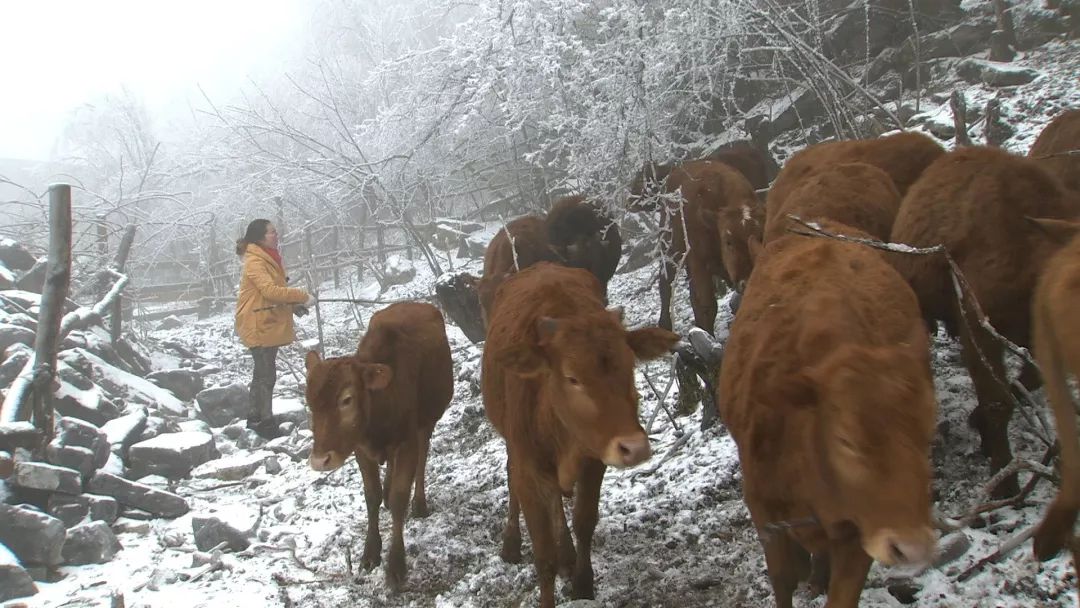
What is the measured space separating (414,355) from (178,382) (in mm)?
8522

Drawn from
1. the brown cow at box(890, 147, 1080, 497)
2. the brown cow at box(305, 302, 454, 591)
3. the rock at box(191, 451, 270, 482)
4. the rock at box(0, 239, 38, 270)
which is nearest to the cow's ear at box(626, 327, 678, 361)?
the brown cow at box(890, 147, 1080, 497)

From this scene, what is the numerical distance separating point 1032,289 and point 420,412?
425 centimetres

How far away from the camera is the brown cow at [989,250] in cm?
364

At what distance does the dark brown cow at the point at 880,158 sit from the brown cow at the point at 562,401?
205 cm

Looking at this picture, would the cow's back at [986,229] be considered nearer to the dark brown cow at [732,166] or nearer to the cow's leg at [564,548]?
the cow's leg at [564,548]

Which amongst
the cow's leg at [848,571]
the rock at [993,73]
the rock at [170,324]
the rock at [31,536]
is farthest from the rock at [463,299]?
the rock at [170,324]

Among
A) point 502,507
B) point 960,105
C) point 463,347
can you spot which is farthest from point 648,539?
point 463,347

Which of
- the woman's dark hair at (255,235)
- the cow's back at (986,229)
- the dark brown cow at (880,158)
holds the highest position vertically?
the woman's dark hair at (255,235)

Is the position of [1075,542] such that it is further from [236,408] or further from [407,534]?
[236,408]

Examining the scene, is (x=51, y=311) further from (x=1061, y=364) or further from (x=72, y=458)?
(x=1061, y=364)

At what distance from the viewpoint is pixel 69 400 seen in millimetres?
8914

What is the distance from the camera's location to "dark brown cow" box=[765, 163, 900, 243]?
464 centimetres

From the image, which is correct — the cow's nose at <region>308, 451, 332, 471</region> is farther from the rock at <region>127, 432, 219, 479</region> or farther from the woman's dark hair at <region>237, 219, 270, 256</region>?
the woman's dark hair at <region>237, 219, 270, 256</region>

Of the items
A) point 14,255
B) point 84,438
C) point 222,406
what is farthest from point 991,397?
point 14,255
